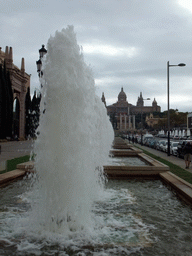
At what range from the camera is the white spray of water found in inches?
206

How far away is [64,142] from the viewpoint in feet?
17.9

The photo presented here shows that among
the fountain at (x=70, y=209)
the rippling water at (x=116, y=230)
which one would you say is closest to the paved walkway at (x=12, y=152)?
the rippling water at (x=116, y=230)

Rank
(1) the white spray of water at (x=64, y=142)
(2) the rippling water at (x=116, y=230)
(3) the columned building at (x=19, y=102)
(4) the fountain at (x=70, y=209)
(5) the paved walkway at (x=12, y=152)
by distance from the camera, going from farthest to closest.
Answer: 1. (3) the columned building at (x=19, y=102)
2. (5) the paved walkway at (x=12, y=152)
3. (1) the white spray of water at (x=64, y=142)
4. (4) the fountain at (x=70, y=209)
5. (2) the rippling water at (x=116, y=230)

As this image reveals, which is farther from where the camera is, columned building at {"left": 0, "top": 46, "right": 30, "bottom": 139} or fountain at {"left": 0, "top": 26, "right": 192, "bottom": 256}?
columned building at {"left": 0, "top": 46, "right": 30, "bottom": 139}

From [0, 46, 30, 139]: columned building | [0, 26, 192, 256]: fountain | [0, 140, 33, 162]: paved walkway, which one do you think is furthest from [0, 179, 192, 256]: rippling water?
[0, 46, 30, 139]: columned building

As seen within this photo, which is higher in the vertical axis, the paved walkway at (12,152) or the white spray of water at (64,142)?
the white spray of water at (64,142)

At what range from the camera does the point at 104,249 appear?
4504 millimetres

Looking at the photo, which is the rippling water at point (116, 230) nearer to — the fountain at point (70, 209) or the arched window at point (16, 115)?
the fountain at point (70, 209)

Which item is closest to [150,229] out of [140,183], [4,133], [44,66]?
[44,66]

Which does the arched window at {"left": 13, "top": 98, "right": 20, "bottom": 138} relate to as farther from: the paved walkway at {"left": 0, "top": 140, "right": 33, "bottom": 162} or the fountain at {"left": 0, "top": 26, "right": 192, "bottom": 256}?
the fountain at {"left": 0, "top": 26, "right": 192, "bottom": 256}

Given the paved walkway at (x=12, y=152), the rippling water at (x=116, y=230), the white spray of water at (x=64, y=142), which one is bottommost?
the rippling water at (x=116, y=230)

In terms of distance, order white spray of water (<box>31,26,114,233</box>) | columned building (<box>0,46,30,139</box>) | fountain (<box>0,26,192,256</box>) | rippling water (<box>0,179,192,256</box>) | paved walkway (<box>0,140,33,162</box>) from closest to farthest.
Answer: rippling water (<box>0,179,192,256</box>)
fountain (<box>0,26,192,256</box>)
white spray of water (<box>31,26,114,233</box>)
paved walkway (<box>0,140,33,162</box>)
columned building (<box>0,46,30,139</box>)

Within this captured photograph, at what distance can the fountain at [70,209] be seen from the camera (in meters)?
4.64

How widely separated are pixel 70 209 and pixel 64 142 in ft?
Result: 3.93
